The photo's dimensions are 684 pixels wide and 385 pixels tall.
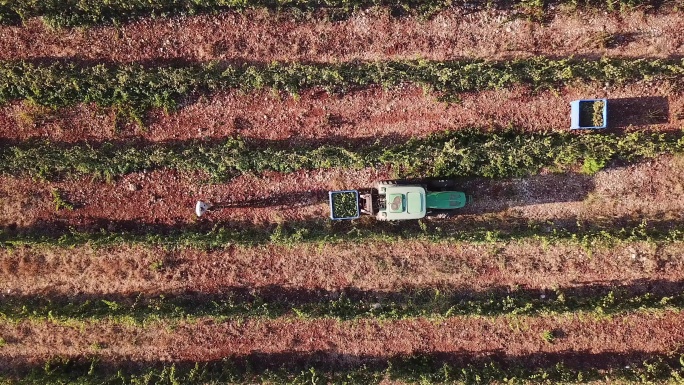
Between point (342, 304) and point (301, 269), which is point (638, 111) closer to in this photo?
point (342, 304)

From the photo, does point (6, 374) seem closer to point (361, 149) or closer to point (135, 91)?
point (135, 91)

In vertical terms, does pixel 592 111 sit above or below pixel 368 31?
→ below

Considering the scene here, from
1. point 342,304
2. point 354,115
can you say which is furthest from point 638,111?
point 342,304

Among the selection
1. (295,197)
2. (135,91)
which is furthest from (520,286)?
(135,91)

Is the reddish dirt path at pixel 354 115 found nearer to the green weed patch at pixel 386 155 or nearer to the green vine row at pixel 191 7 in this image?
the green weed patch at pixel 386 155

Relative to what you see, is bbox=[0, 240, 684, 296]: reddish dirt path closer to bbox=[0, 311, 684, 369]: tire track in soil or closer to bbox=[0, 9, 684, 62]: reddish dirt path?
bbox=[0, 311, 684, 369]: tire track in soil

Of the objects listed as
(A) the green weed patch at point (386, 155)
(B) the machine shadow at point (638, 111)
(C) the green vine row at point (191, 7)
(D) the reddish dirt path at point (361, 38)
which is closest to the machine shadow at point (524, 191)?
(A) the green weed patch at point (386, 155)

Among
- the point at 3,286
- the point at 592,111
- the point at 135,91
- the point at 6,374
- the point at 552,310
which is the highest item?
the point at 135,91
